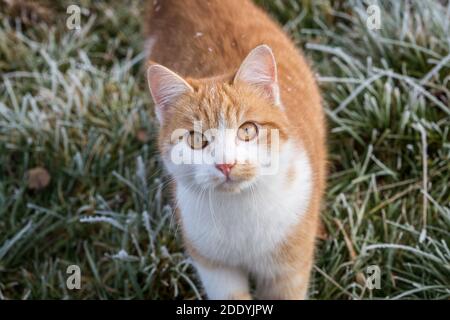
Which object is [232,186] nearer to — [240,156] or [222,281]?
[240,156]

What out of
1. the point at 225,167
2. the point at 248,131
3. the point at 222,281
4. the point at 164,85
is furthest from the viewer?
the point at 222,281

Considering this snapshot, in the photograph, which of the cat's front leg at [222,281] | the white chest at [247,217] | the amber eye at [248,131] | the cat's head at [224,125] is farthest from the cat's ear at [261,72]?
the cat's front leg at [222,281]

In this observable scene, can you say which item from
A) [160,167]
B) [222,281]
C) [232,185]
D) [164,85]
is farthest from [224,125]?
[160,167]

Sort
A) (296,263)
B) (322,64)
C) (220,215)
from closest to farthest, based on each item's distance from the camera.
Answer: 1. (220,215)
2. (296,263)
3. (322,64)

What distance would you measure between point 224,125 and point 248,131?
0.08m

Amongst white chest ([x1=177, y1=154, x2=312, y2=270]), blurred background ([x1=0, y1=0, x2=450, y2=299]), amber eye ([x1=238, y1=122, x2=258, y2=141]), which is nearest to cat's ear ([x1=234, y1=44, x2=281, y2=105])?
amber eye ([x1=238, y1=122, x2=258, y2=141])

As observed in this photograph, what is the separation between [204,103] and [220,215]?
1.32 feet

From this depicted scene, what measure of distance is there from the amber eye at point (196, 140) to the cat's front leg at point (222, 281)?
0.57 m

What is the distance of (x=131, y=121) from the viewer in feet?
11.6

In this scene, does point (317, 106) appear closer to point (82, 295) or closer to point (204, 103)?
point (204, 103)

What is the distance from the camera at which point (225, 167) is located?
2082 millimetres

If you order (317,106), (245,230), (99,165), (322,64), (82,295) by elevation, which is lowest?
(82,295)

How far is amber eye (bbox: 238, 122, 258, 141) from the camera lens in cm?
217

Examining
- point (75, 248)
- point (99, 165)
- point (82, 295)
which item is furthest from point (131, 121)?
point (82, 295)
